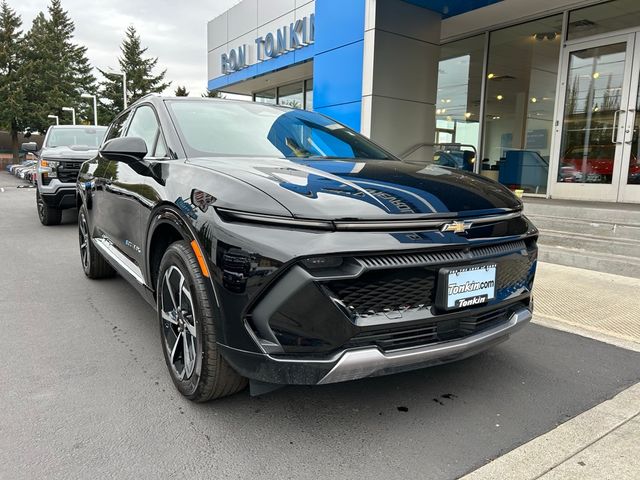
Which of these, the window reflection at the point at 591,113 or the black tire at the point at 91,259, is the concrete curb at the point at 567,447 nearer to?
the black tire at the point at 91,259

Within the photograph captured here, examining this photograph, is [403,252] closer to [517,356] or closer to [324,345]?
[324,345]

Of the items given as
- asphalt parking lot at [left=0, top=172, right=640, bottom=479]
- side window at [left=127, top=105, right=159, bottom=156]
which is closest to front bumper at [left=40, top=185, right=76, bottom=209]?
side window at [left=127, top=105, right=159, bottom=156]

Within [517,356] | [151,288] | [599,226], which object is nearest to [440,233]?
[517,356]

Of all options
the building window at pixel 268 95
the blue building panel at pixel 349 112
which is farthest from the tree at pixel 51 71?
the blue building panel at pixel 349 112

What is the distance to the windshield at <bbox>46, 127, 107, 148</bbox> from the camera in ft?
30.5

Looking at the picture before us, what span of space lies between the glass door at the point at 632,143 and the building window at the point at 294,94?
30.9ft

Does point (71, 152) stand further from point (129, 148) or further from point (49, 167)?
point (129, 148)

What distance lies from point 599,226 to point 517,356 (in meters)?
3.45

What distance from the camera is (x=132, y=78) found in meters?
58.9

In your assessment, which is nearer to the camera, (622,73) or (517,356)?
(517,356)

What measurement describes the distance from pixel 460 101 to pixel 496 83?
Result: 858 mm

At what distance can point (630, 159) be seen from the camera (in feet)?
24.4

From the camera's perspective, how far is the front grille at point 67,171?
26.5 ft

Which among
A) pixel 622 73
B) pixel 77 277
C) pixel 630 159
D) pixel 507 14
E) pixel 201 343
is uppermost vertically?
pixel 507 14
